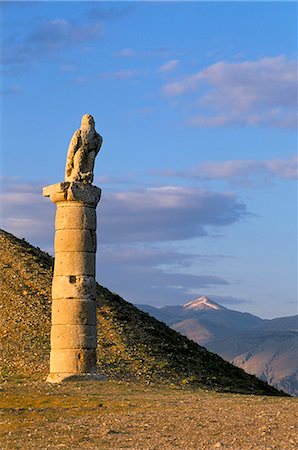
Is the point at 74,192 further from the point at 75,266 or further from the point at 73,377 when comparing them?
the point at 73,377

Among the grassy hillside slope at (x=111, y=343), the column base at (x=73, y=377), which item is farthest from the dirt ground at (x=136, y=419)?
the grassy hillside slope at (x=111, y=343)

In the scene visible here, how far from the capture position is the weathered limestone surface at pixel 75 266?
92.2 feet

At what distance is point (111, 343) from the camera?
36.3 metres

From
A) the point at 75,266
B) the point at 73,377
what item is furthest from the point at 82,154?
the point at 73,377

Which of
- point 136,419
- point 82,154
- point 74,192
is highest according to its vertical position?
point 82,154

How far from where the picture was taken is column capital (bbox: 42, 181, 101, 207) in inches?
1113

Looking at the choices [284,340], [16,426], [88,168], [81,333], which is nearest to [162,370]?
[81,333]

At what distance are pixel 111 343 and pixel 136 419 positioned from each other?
16422 millimetres

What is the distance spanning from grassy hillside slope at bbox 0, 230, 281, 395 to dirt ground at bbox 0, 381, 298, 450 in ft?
19.9

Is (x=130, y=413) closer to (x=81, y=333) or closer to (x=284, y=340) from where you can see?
(x=81, y=333)

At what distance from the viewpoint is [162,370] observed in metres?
33.8

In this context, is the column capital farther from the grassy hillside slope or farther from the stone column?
the grassy hillside slope

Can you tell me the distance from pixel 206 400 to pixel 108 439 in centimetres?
673

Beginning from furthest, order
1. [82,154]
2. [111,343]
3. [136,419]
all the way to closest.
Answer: [111,343] → [82,154] → [136,419]
